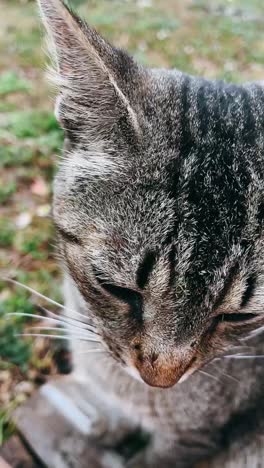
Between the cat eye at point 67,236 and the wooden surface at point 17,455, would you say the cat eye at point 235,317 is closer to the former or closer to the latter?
the cat eye at point 67,236

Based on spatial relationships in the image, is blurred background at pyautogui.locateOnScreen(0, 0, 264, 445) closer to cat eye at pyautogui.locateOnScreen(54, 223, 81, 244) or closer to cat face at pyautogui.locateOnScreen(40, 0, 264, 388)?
cat eye at pyautogui.locateOnScreen(54, 223, 81, 244)

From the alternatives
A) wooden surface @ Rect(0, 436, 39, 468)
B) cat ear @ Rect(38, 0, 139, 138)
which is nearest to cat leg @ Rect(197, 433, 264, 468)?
wooden surface @ Rect(0, 436, 39, 468)

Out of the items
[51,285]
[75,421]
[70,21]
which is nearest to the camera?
[70,21]

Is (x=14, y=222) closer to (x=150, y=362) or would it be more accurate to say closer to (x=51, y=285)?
(x=51, y=285)

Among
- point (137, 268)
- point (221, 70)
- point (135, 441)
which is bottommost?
point (135, 441)

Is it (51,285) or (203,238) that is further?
(51,285)

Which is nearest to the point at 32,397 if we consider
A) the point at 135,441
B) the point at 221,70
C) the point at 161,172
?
the point at 135,441

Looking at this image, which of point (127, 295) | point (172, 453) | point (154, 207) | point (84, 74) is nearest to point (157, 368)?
point (127, 295)

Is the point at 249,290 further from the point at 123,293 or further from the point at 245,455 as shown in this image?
the point at 245,455

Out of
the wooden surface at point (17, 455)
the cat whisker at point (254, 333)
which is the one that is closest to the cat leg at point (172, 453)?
the wooden surface at point (17, 455)
